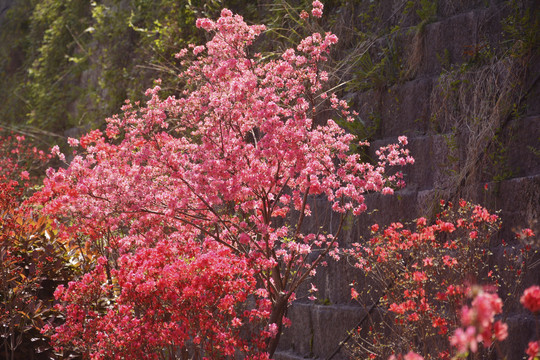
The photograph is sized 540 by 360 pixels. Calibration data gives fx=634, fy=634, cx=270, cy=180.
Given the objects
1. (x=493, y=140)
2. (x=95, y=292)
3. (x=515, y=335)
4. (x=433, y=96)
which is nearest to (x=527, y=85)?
(x=493, y=140)

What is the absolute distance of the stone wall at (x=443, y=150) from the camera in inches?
165

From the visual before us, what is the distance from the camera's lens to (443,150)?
4.70 meters

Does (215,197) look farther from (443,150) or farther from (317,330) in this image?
(443,150)

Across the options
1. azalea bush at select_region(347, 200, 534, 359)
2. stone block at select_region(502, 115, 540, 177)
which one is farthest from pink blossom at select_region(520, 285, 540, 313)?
stone block at select_region(502, 115, 540, 177)

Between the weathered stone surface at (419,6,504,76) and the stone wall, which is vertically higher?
the weathered stone surface at (419,6,504,76)

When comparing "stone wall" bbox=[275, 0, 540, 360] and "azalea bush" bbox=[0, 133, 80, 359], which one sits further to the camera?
"azalea bush" bbox=[0, 133, 80, 359]

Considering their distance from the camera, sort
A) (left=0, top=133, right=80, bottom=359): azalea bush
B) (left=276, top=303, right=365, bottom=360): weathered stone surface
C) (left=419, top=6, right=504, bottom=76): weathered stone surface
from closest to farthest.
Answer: (left=419, top=6, right=504, bottom=76): weathered stone surface
(left=276, top=303, right=365, bottom=360): weathered stone surface
(left=0, top=133, right=80, bottom=359): azalea bush

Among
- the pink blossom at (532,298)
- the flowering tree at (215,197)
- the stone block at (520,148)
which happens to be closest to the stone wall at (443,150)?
the stone block at (520,148)

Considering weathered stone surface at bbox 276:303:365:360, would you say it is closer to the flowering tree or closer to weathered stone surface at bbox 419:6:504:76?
the flowering tree

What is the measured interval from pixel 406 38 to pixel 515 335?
104 inches

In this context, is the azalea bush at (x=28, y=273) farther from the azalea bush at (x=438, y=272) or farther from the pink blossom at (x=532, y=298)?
the pink blossom at (x=532, y=298)

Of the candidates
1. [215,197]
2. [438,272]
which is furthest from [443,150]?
[215,197]

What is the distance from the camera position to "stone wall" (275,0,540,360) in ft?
13.7

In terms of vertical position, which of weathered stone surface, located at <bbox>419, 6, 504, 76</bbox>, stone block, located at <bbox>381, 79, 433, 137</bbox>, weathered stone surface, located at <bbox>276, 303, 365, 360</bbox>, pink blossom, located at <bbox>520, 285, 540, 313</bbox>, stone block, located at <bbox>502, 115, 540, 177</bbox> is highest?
weathered stone surface, located at <bbox>419, 6, 504, 76</bbox>
